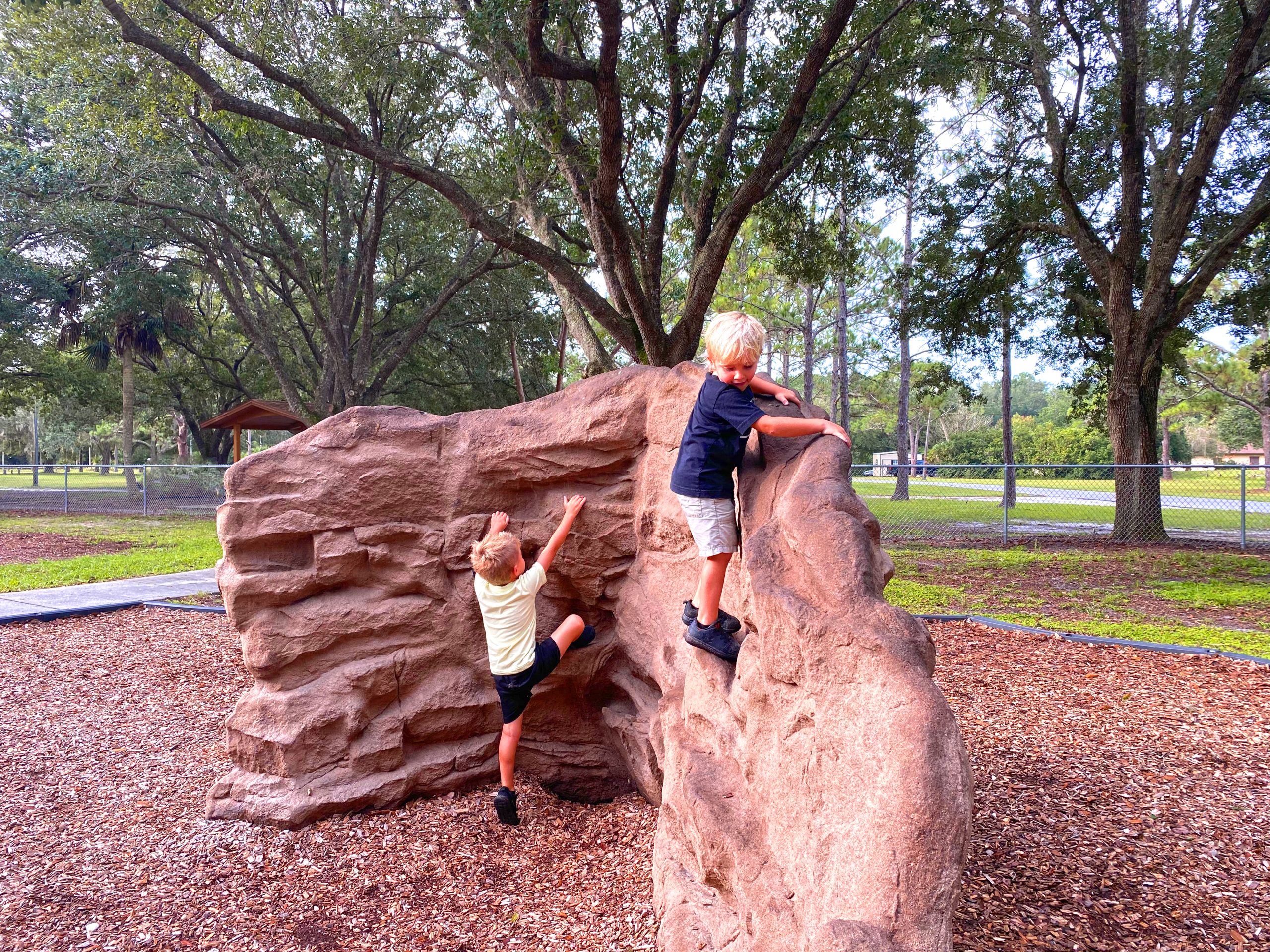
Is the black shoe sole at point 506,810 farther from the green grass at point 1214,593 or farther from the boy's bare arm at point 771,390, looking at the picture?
the green grass at point 1214,593

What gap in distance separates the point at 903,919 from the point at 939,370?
15958 mm

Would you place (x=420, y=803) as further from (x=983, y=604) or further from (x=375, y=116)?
(x=375, y=116)

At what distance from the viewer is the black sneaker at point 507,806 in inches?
158

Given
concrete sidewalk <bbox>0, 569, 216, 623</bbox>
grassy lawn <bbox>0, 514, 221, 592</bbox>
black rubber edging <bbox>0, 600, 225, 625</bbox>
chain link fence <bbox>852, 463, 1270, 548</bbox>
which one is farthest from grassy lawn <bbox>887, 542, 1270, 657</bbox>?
grassy lawn <bbox>0, 514, 221, 592</bbox>

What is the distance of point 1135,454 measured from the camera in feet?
42.2

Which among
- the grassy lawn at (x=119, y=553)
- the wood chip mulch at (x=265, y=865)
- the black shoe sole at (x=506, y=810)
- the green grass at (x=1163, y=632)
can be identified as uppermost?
the grassy lawn at (x=119, y=553)

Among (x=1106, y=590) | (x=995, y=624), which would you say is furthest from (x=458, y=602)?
(x=1106, y=590)

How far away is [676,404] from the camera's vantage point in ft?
13.1

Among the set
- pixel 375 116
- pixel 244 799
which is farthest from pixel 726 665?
pixel 375 116

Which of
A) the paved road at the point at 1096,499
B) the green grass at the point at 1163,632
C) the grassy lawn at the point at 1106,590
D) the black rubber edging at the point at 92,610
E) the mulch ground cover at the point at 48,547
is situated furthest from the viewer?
the paved road at the point at 1096,499

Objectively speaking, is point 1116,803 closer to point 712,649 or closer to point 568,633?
point 712,649

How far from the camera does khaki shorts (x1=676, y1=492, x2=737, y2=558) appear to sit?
3180mm

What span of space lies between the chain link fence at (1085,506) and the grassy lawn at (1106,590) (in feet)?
3.39

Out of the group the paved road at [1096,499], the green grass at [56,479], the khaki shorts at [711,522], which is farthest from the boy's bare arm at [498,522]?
the green grass at [56,479]
